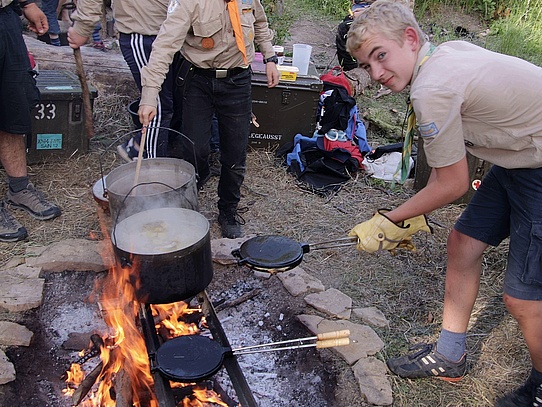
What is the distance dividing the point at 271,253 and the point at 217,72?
1.44 metres

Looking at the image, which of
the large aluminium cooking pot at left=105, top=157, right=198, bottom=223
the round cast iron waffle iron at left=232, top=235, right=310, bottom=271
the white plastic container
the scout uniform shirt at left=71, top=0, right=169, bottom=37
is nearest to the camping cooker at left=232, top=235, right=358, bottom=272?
the round cast iron waffle iron at left=232, top=235, right=310, bottom=271

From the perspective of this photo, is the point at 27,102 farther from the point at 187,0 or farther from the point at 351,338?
the point at 351,338

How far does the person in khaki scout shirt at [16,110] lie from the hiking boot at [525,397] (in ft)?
10.4

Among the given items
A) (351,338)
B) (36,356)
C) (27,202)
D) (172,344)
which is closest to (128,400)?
(172,344)

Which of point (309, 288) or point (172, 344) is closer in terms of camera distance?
point (172, 344)

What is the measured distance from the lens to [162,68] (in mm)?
3252

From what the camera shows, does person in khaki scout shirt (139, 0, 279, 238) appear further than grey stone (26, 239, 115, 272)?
No

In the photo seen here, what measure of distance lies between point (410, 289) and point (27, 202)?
9.46 feet

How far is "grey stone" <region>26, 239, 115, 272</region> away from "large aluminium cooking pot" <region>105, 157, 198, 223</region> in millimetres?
470

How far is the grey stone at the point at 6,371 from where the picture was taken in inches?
99.2

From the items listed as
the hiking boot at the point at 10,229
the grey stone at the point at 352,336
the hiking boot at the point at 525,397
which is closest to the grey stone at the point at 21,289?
the hiking boot at the point at 10,229

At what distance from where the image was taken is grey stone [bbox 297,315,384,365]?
9.28ft

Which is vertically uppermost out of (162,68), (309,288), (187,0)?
(187,0)

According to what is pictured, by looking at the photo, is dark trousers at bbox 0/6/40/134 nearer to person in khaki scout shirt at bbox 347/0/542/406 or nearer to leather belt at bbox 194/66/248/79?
leather belt at bbox 194/66/248/79
